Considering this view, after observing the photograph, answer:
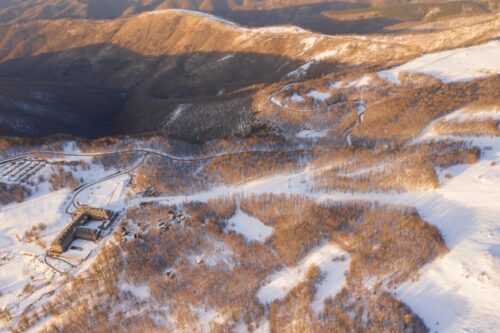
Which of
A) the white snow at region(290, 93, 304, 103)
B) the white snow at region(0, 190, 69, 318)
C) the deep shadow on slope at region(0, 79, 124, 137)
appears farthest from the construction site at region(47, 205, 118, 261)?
the white snow at region(290, 93, 304, 103)

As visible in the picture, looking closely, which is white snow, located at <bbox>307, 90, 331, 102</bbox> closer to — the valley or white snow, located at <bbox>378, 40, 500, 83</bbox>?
the valley

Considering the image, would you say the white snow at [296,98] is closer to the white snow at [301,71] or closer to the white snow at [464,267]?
the white snow at [301,71]

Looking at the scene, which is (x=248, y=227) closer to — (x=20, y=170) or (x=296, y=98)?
(x=296, y=98)

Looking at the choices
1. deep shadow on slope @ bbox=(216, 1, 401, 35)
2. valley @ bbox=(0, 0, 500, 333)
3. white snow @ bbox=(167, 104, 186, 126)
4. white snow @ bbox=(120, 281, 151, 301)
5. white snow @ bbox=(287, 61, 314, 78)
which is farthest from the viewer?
deep shadow on slope @ bbox=(216, 1, 401, 35)

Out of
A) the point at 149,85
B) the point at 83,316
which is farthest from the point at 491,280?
the point at 149,85

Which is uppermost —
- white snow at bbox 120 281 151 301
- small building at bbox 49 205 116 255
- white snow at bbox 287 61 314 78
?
white snow at bbox 287 61 314 78

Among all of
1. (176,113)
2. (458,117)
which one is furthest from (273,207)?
(176,113)
